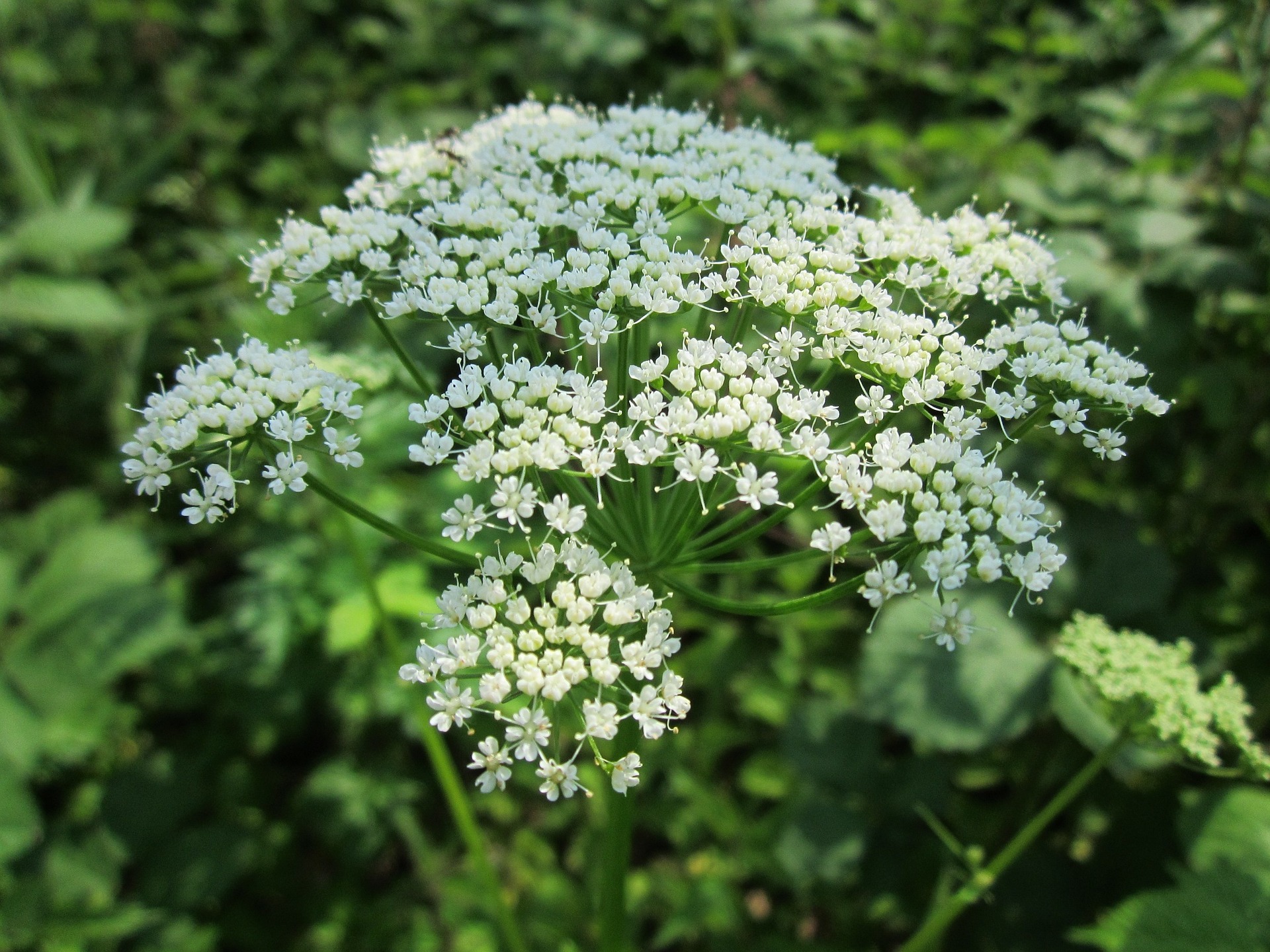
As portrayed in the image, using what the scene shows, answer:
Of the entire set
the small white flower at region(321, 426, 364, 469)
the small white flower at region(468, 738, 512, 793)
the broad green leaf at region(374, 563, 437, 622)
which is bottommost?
the small white flower at region(468, 738, 512, 793)

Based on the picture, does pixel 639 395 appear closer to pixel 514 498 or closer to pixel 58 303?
pixel 514 498

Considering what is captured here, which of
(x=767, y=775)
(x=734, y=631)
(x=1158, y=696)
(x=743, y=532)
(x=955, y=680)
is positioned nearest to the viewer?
(x=743, y=532)

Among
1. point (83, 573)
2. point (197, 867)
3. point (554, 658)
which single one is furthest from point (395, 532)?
point (83, 573)

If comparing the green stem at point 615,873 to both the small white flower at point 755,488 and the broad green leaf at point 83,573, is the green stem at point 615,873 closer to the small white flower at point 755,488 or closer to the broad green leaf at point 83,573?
the small white flower at point 755,488

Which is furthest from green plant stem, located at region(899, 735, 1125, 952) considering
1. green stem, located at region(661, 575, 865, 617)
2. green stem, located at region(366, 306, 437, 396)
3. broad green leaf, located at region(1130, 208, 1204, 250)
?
green stem, located at region(366, 306, 437, 396)

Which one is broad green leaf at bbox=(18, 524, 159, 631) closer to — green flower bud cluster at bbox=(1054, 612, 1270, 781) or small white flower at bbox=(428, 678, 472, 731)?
small white flower at bbox=(428, 678, 472, 731)

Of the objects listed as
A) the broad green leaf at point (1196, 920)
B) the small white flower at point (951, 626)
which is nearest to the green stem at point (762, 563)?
the small white flower at point (951, 626)
